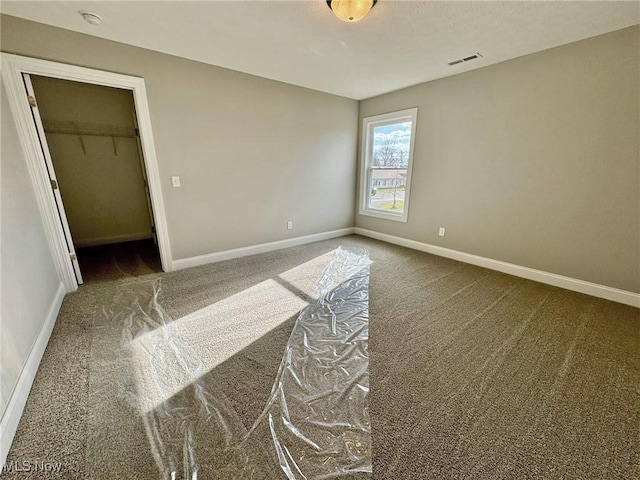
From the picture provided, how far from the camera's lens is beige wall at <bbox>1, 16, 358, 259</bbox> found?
250cm

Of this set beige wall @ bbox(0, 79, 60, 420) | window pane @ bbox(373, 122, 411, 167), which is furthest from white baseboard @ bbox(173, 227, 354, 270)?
window pane @ bbox(373, 122, 411, 167)

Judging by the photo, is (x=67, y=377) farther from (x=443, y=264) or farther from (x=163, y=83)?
(x=443, y=264)

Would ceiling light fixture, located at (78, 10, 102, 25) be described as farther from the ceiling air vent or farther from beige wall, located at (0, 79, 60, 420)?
the ceiling air vent

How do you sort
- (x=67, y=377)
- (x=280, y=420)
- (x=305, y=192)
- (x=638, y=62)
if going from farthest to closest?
1. (x=305, y=192)
2. (x=638, y=62)
3. (x=67, y=377)
4. (x=280, y=420)

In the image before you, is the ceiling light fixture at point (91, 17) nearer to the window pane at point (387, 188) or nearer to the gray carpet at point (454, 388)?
the gray carpet at point (454, 388)

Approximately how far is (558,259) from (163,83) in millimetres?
4731

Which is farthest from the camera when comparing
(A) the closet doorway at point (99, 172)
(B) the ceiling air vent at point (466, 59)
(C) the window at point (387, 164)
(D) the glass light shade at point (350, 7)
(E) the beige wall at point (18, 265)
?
(C) the window at point (387, 164)

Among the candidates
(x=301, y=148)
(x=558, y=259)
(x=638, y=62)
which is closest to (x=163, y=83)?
(x=301, y=148)

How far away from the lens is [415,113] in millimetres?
3734

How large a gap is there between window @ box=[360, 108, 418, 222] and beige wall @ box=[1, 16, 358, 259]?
0.37 metres

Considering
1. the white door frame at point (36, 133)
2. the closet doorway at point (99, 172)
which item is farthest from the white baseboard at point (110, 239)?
the white door frame at point (36, 133)

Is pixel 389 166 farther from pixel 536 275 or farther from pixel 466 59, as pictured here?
pixel 536 275

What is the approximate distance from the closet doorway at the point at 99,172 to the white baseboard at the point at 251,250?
1.22 feet

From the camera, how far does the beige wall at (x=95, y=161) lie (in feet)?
11.8
